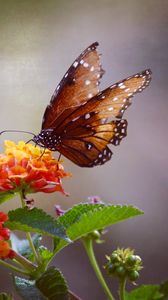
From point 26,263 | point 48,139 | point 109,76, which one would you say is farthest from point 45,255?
point 109,76

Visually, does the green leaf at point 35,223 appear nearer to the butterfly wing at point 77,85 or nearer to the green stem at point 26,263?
the green stem at point 26,263

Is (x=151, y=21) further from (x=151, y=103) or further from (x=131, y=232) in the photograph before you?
(x=131, y=232)

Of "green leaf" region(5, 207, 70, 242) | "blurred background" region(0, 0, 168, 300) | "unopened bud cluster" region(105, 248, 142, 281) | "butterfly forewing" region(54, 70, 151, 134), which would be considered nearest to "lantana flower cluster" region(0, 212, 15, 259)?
"green leaf" region(5, 207, 70, 242)

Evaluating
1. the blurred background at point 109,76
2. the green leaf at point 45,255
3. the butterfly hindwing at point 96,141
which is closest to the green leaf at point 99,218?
the green leaf at point 45,255

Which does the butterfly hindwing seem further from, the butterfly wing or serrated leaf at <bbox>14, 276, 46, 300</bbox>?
serrated leaf at <bbox>14, 276, 46, 300</bbox>

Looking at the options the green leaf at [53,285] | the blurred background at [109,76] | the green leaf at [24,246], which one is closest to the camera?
the green leaf at [53,285]

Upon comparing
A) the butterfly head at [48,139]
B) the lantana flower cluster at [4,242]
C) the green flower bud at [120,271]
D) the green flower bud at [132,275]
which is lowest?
the green flower bud at [132,275]
